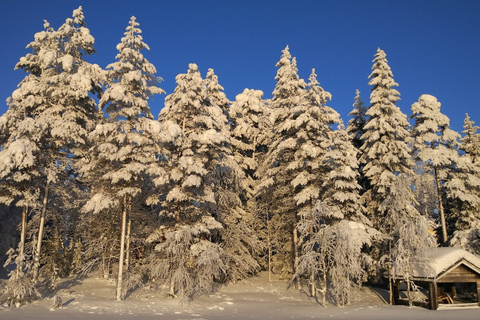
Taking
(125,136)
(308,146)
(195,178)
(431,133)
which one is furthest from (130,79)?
(431,133)

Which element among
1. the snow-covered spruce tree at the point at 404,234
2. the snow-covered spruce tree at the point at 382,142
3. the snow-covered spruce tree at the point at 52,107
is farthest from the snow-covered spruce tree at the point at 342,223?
the snow-covered spruce tree at the point at 52,107

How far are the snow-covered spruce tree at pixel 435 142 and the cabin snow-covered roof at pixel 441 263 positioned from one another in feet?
27.4

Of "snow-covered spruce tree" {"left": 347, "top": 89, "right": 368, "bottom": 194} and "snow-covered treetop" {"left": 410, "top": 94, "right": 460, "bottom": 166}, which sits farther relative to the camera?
"snow-covered spruce tree" {"left": 347, "top": 89, "right": 368, "bottom": 194}

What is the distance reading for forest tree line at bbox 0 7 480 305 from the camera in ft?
64.7

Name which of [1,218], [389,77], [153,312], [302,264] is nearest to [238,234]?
[302,264]

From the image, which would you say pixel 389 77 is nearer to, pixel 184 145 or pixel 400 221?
pixel 400 221

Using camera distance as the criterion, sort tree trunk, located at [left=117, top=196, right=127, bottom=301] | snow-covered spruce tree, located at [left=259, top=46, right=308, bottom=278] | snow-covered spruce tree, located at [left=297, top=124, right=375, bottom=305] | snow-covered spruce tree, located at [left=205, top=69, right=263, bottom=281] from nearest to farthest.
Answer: tree trunk, located at [left=117, top=196, right=127, bottom=301] → snow-covered spruce tree, located at [left=297, top=124, right=375, bottom=305] → snow-covered spruce tree, located at [left=205, top=69, right=263, bottom=281] → snow-covered spruce tree, located at [left=259, top=46, right=308, bottom=278]

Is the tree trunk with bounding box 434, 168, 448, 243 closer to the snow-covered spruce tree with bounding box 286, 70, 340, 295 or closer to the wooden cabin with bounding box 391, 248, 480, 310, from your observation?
the wooden cabin with bounding box 391, 248, 480, 310

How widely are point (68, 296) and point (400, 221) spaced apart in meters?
20.3

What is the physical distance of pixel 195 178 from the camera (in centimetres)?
1980

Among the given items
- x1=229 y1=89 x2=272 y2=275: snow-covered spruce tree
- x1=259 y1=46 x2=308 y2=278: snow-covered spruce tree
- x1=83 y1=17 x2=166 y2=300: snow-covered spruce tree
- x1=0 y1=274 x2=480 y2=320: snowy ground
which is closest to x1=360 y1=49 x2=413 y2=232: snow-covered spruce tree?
x1=259 y1=46 x2=308 y2=278: snow-covered spruce tree

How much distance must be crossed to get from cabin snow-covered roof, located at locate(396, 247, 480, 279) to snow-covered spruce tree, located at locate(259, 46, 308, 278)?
8426 mm

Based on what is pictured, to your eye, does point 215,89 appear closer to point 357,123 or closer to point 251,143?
point 251,143

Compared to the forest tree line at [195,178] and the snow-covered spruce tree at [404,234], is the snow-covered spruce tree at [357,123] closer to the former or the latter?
the forest tree line at [195,178]
